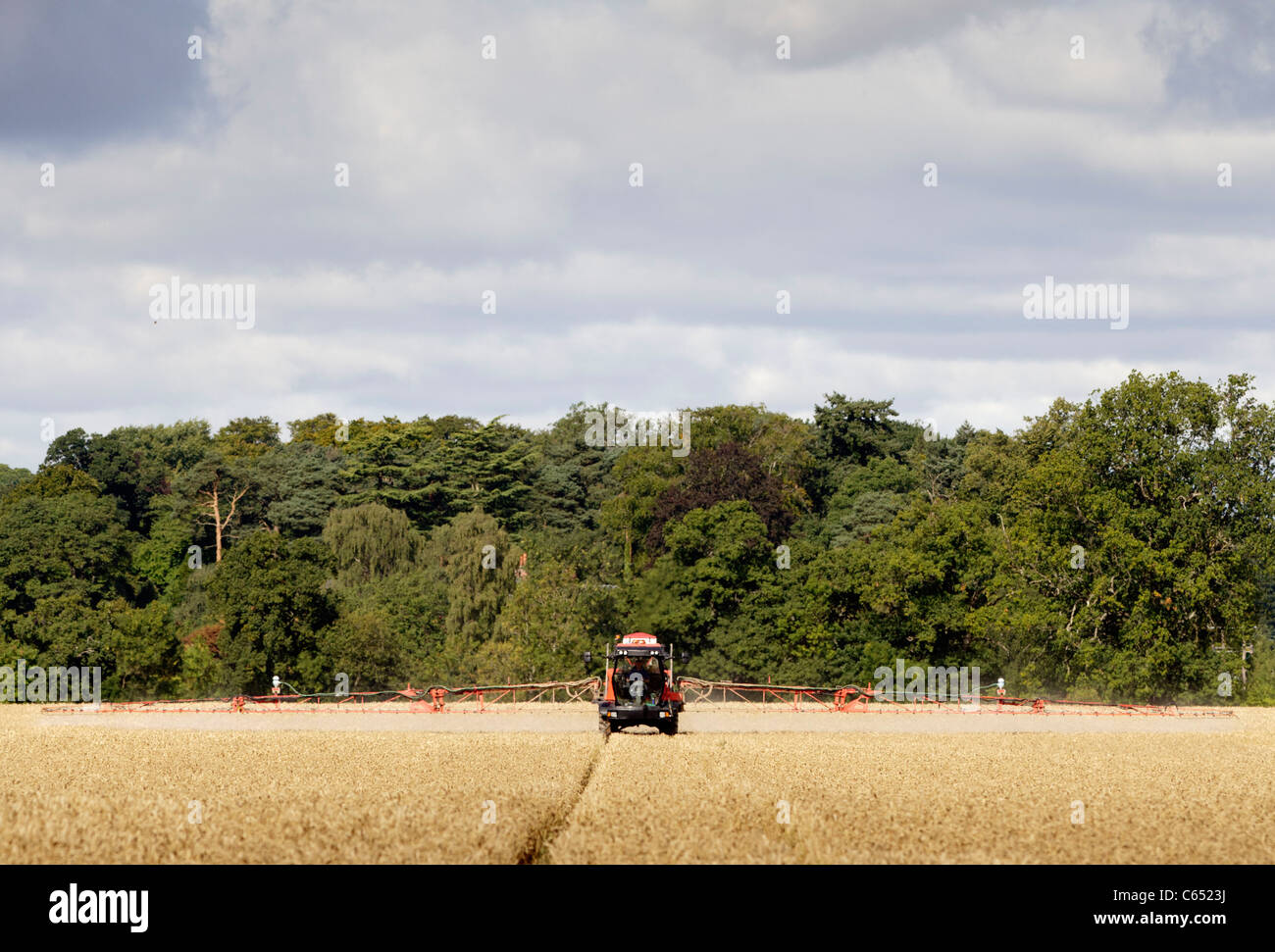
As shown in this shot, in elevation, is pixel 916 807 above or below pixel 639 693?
above

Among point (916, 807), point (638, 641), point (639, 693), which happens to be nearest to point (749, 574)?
point (638, 641)

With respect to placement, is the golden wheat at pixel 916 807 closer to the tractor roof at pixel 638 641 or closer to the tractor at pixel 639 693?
the tractor at pixel 639 693

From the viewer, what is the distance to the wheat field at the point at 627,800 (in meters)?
15.6

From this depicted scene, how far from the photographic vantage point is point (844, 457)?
11094cm

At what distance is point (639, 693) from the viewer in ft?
128

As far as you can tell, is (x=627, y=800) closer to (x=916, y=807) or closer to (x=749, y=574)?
(x=916, y=807)

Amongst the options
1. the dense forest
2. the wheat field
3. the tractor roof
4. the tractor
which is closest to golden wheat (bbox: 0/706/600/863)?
the wheat field

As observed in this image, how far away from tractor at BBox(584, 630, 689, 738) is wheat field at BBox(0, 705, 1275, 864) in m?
1.93

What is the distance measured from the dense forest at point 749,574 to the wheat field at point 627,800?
29802 millimetres

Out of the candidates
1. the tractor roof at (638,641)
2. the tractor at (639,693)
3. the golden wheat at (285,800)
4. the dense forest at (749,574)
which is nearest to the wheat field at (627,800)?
Answer: the golden wheat at (285,800)

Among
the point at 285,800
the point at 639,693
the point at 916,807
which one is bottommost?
the point at 639,693

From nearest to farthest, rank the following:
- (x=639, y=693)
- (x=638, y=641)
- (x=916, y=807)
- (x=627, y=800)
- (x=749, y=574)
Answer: (x=627, y=800) < (x=916, y=807) < (x=639, y=693) < (x=638, y=641) < (x=749, y=574)

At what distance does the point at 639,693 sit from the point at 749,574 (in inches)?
1495
